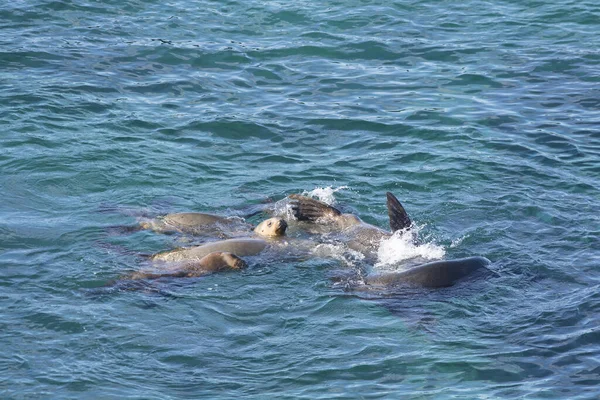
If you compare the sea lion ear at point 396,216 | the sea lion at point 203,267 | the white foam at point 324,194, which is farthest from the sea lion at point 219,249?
the white foam at point 324,194

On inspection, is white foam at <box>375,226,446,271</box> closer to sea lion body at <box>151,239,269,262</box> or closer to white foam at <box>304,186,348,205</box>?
sea lion body at <box>151,239,269,262</box>

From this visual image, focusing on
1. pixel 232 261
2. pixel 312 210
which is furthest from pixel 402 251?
pixel 232 261

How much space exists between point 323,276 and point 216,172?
3.53 m

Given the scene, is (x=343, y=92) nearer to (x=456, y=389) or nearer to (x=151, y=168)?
(x=151, y=168)

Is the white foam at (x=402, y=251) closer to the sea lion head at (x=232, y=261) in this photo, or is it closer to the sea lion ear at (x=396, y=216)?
the sea lion ear at (x=396, y=216)

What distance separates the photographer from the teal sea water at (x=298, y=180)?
9.42m

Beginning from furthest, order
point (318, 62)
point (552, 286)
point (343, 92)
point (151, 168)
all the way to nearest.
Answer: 1. point (318, 62)
2. point (343, 92)
3. point (151, 168)
4. point (552, 286)

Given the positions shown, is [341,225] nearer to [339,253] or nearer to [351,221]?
[351,221]

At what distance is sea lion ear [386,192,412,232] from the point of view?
38.9 feet

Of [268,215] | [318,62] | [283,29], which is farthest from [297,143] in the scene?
[283,29]

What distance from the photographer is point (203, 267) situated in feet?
36.3

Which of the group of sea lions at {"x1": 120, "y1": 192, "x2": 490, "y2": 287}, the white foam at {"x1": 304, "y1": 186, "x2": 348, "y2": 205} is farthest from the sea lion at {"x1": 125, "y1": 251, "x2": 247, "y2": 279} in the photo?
the white foam at {"x1": 304, "y1": 186, "x2": 348, "y2": 205}

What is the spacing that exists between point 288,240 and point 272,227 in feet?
0.79

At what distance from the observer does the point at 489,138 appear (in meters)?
15.4
